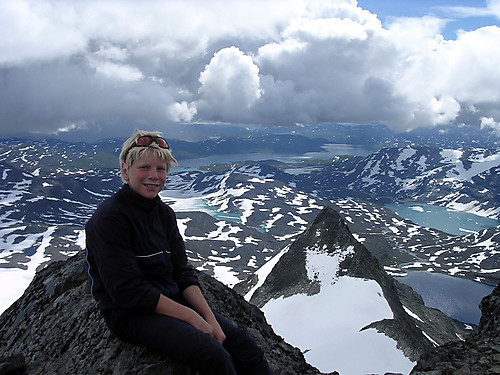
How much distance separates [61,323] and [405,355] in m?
33.4

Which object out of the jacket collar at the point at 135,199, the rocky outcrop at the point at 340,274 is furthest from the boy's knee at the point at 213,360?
the rocky outcrop at the point at 340,274

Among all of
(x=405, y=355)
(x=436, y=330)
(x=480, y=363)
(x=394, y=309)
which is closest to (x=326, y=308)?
(x=394, y=309)

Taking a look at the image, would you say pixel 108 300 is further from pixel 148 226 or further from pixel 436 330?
pixel 436 330

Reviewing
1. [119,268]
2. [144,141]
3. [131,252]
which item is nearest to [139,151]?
[144,141]

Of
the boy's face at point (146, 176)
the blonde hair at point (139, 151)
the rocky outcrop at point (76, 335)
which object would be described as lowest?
the rocky outcrop at point (76, 335)

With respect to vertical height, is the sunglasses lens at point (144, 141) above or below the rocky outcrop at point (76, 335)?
above

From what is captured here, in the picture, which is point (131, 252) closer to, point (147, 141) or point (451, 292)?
point (147, 141)

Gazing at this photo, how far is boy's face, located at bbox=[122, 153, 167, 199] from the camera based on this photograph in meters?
6.19

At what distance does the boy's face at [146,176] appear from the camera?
6.19 metres

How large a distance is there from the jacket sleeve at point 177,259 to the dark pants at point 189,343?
45.6 inches

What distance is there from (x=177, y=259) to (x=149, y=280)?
33.6 inches

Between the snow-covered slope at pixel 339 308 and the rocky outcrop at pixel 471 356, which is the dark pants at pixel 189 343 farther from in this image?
the snow-covered slope at pixel 339 308

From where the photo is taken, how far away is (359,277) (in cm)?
5906

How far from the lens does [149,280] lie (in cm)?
630
